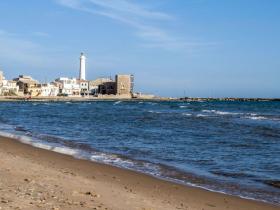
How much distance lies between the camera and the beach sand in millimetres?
6832

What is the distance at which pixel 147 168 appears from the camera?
40.2 ft

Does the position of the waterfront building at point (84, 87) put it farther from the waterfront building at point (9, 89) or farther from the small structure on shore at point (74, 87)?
the waterfront building at point (9, 89)

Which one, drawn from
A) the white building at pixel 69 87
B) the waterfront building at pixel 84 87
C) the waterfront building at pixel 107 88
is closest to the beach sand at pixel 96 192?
the white building at pixel 69 87

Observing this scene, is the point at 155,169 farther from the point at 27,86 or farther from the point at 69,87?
the point at 69,87

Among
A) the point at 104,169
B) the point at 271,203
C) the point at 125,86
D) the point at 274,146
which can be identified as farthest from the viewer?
the point at 125,86

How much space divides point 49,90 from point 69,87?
8.77 metres

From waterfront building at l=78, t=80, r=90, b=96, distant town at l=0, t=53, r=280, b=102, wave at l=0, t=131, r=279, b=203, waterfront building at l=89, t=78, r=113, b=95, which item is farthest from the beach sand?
waterfront building at l=89, t=78, r=113, b=95

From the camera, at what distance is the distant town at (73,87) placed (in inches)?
5428

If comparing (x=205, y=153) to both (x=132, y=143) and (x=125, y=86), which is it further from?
(x=125, y=86)

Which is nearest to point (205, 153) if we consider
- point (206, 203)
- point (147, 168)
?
point (147, 168)

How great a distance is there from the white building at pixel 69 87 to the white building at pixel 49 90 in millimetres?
2442

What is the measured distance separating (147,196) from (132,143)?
34.4 feet

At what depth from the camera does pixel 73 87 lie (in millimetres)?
148750

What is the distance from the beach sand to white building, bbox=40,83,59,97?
430ft
